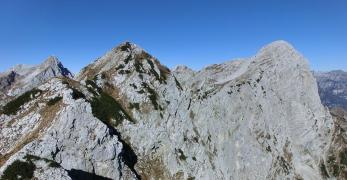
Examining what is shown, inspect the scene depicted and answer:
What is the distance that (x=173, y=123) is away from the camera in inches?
3615

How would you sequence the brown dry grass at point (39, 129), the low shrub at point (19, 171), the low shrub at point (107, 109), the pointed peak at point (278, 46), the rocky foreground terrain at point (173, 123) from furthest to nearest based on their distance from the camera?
the pointed peak at point (278, 46) → the low shrub at point (107, 109) → the rocky foreground terrain at point (173, 123) → the brown dry grass at point (39, 129) → the low shrub at point (19, 171)

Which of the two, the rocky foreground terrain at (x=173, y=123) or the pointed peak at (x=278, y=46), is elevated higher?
the pointed peak at (x=278, y=46)

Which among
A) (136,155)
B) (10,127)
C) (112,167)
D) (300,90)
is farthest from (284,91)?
(10,127)

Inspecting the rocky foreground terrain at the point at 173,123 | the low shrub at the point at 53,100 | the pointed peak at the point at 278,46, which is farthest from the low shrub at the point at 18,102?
the pointed peak at the point at 278,46

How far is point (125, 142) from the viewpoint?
3179 inches

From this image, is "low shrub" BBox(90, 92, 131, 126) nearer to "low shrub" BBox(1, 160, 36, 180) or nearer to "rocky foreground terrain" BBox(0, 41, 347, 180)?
"rocky foreground terrain" BBox(0, 41, 347, 180)

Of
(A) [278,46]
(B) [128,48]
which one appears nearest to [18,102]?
(B) [128,48]

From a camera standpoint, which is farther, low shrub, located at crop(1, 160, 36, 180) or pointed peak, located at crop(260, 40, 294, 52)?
pointed peak, located at crop(260, 40, 294, 52)

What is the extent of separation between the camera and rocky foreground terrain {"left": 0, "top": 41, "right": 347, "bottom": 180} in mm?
65062

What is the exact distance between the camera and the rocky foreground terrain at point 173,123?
6506 cm

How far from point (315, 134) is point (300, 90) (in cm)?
1403

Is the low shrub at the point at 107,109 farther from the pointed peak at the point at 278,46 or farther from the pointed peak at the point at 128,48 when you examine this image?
the pointed peak at the point at 278,46

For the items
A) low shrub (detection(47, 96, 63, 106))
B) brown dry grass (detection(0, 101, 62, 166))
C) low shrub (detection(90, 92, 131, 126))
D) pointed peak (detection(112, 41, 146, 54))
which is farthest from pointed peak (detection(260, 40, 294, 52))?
brown dry grass (detection(0, 101, 62, 166))

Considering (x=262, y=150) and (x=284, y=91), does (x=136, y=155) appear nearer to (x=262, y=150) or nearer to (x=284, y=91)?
→ (x=262, y=150)
